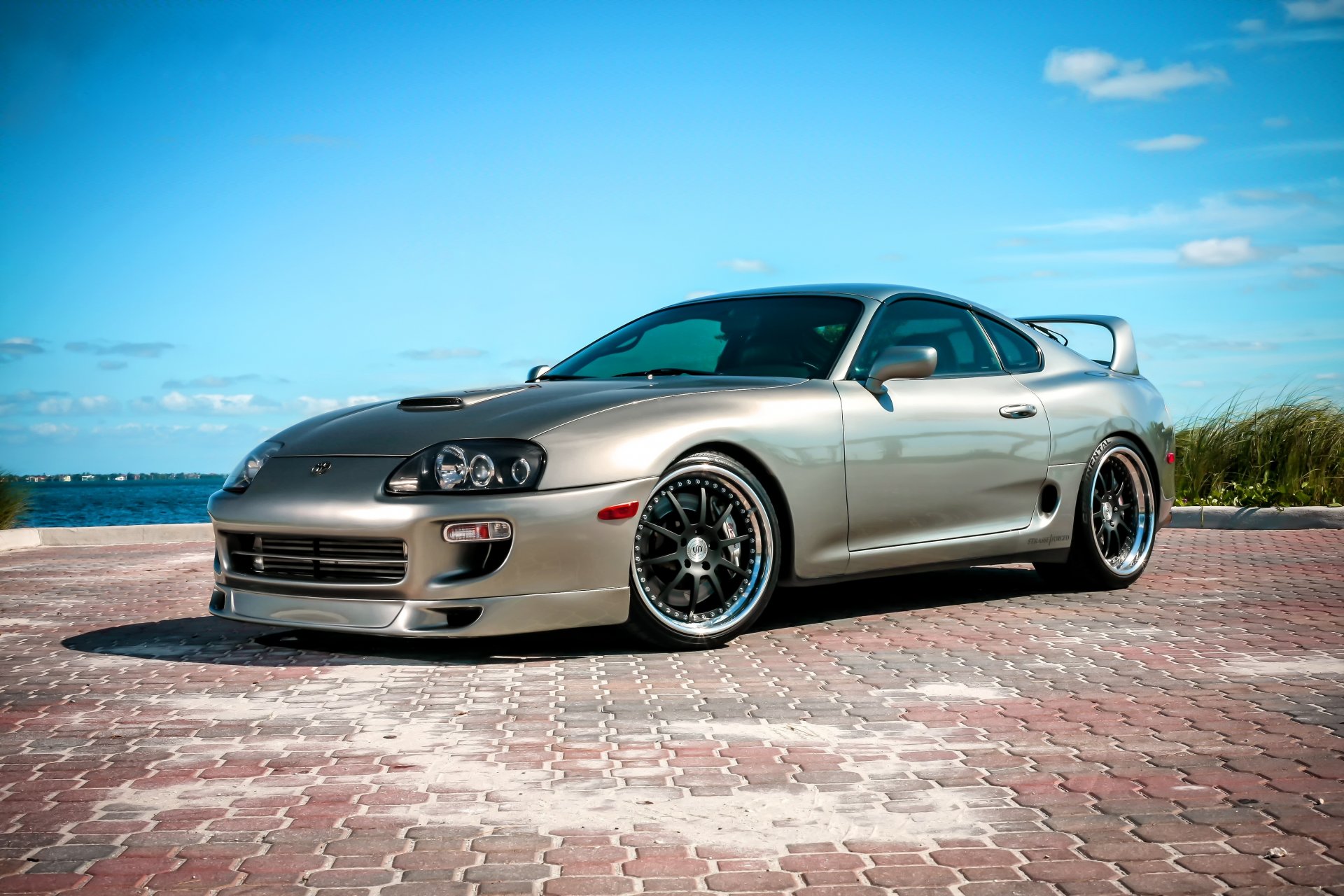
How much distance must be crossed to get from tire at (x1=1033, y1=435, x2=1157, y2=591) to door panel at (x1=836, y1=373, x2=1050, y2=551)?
473 mm

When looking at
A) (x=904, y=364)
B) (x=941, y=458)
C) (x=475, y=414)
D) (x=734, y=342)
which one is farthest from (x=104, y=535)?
(x=904, y=364)

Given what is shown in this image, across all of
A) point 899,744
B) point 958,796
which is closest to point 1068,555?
point 899,744

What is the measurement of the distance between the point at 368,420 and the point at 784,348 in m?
1.93

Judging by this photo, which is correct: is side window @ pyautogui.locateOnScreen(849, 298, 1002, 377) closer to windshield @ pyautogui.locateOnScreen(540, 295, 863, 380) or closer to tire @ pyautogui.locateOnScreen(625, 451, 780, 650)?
windshield @ pyautogui.locateOnScreen(540, 295, 863, 380)

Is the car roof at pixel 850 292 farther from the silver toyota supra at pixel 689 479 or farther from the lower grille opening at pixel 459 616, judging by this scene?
the lower grille opening at pixel 459 616

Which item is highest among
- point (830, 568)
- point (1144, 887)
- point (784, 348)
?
point (784, 348)

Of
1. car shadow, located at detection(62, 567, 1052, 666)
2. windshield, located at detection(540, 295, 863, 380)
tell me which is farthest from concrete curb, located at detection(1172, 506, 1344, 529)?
windshield, located at detection(540, 295, 863, 380)

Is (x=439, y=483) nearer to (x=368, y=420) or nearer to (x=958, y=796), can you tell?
(x=368, y=420)

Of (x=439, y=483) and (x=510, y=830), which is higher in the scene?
(x=439, y=483)

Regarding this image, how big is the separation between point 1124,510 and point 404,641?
4.03 metres

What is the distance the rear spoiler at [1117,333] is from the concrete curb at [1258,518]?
4.68 meters

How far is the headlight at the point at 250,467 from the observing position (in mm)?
5691

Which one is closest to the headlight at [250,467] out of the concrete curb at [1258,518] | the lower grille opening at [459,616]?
the lower grille opening at [459,616]

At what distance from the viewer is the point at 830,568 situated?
19.0 ft
